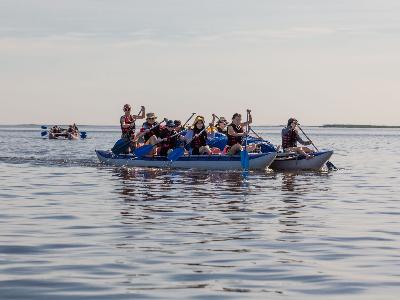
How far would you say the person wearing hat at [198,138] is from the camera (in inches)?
1142

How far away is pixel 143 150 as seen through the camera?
3048 centimetres

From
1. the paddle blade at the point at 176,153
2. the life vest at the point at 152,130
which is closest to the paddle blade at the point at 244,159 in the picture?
the paddle blade at the point at 176,153

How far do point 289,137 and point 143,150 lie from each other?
16.0 ft

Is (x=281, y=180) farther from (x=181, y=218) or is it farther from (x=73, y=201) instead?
(x=181, y=218)

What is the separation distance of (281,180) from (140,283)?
16.4m

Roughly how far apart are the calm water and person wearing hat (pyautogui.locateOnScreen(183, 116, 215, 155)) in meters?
6.70

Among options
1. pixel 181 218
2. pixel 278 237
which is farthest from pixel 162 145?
pixel 278 237

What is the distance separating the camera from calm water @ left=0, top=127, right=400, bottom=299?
29.2 feet

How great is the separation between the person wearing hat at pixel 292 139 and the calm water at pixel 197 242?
686cm

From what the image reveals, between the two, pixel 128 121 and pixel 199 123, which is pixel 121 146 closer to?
pixel 128 121

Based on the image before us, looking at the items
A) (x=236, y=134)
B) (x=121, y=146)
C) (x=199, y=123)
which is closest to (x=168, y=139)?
(x=199, y=123)

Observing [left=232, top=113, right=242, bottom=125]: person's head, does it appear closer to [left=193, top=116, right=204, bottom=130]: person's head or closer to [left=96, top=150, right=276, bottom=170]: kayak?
[left=96, top=150, right=276, bottom=170]: kayak

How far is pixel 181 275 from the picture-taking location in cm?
947

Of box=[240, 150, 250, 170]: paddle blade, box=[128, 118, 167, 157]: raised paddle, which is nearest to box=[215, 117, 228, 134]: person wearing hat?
box=[128, 118, 167, 157]: raised paddle
